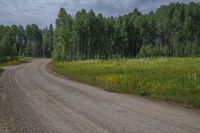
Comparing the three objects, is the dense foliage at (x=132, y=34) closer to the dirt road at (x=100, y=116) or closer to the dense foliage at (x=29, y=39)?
the dense foliage at (x=29, y=39)

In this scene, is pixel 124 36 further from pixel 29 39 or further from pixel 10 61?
pixel 29 39

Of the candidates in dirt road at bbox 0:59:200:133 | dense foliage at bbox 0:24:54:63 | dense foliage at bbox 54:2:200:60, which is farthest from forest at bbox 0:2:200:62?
dirt road at bbox 0:59:200:133

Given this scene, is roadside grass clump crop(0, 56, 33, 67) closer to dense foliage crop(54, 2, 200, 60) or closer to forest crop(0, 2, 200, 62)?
forest crop(0, 2, 200, 62)

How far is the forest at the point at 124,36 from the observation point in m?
100

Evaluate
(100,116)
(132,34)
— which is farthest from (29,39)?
(100,116)

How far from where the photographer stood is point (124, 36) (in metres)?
→ 124

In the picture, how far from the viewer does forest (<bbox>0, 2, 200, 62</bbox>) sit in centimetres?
10050

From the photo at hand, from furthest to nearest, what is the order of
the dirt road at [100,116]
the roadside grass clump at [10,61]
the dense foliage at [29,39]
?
the dense foliage at [29,39] → the roadside grass clump at [10,61] → the dirt road at [100,116]

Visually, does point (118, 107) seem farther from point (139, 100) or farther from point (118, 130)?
point (118, 130)

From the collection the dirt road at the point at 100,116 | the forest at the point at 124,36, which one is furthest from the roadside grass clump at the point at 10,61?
the dirt road at the point at 100,116

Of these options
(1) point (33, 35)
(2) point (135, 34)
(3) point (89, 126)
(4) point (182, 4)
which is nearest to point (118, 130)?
(3) point (89, 126)

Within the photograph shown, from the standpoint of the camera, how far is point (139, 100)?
1778 centimetres

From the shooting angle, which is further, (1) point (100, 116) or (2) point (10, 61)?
(2) point (10, 61)

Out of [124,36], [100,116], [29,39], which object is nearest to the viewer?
[100,116]
